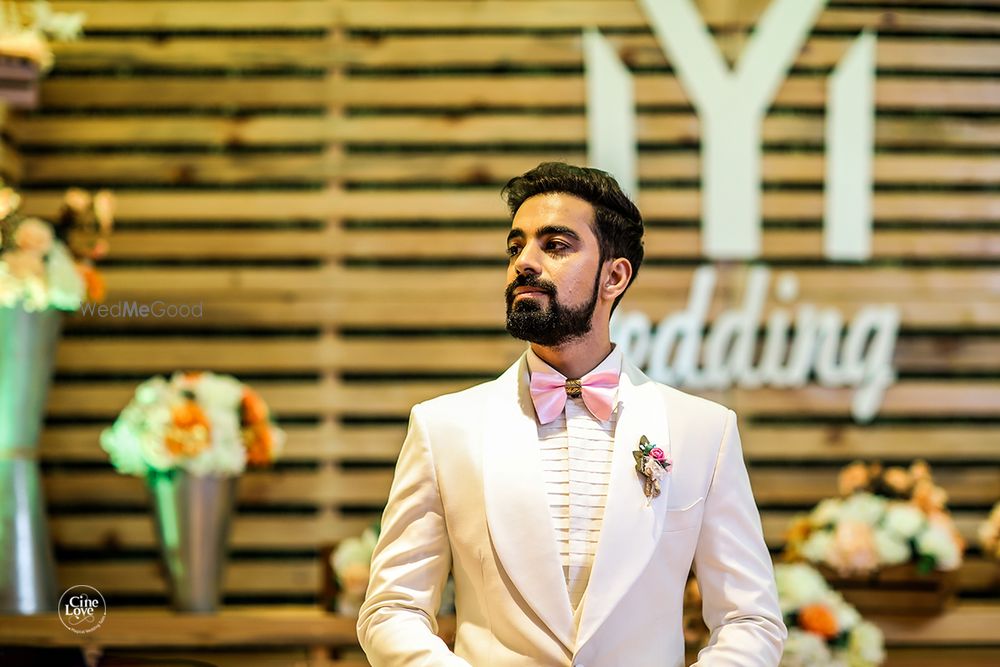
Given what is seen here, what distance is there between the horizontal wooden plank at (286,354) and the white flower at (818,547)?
1297mm

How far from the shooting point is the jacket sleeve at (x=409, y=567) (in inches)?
90.8

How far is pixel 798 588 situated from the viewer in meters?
3.79

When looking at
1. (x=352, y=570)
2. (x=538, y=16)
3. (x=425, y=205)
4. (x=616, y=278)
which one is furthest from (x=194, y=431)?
(x=538, y=16)

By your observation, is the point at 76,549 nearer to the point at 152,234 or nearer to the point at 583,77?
the point at 152,234

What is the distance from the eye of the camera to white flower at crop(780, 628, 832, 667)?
3703 millimetres

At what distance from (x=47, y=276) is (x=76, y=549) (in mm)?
1200

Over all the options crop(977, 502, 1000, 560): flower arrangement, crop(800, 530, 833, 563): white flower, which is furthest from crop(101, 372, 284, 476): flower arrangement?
crop(977, 502, 1000, 560): flower arrangement

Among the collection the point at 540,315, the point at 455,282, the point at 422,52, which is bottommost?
the point at 540,315

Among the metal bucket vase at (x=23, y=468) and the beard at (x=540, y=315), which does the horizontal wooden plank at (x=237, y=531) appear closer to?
the metal bucket vase at (x=23, y=468)

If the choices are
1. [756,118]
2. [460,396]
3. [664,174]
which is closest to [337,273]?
[664,174]

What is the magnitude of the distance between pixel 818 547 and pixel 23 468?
2.66m

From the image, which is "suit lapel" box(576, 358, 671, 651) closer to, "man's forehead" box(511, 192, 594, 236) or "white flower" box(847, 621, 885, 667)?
"man's forehead" box(511, 192, 594, 236)

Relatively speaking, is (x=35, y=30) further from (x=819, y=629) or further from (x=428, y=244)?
(x=819, y=629)

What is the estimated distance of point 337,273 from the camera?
461 cm
